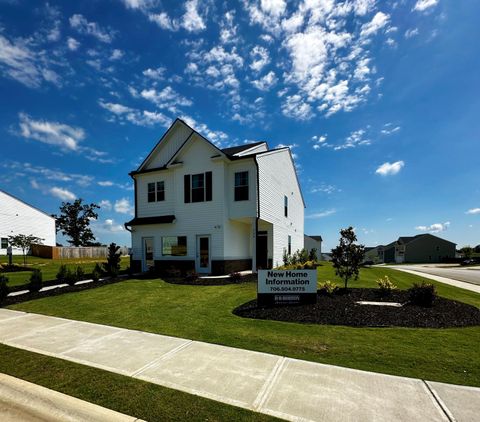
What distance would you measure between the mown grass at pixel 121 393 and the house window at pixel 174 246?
12502mm

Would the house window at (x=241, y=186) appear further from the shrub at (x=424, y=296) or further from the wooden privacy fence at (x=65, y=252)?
the wooden privacy fence at (x=65, y=252)

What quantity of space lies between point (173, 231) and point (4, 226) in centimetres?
3609

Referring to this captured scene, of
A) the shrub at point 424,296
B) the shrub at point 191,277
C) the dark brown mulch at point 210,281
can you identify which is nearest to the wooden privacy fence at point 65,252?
the dark brown mulch at point 210,281

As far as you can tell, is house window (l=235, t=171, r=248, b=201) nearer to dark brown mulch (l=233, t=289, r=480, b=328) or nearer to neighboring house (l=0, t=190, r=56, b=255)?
dark brown mulch (l=233, t=289, r=480, b=328)

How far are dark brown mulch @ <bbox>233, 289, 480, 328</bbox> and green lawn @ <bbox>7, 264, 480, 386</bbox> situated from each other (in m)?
0.38

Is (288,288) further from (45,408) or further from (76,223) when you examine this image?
(76,223)

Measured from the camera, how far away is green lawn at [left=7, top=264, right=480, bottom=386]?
4545mm

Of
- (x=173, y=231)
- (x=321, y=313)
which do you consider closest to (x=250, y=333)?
(x=321, y=313)

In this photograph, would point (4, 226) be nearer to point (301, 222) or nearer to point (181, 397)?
point (301, 222)

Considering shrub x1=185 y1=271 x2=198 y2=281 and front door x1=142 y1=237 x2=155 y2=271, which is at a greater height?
front door x1=142 y1=237 x2=155 y2=271

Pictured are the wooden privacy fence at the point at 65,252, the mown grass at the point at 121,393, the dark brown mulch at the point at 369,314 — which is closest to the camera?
the mown grass at the point at 121,393

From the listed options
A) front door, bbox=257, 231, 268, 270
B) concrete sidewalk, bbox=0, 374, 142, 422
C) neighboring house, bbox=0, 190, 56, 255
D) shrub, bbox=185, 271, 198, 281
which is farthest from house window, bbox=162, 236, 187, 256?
neighboring house, bbox=0, 190, 56, 255

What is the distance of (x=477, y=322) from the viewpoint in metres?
6.83

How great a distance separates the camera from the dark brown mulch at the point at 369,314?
6.72 m
